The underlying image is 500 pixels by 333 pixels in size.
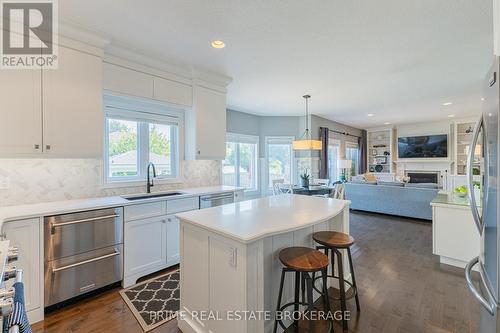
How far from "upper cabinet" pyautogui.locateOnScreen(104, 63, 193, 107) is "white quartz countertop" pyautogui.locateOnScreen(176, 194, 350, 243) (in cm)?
179

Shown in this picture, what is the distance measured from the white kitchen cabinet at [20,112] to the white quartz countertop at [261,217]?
1.57 m

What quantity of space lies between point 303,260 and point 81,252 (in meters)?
2.12

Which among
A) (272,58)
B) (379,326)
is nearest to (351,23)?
(272,58)

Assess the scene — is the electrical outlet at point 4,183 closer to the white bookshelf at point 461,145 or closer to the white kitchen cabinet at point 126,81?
the white kitchen cabinet at point 126,81

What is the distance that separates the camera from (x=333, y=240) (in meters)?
1.99

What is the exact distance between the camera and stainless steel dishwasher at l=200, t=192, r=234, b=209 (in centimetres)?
333

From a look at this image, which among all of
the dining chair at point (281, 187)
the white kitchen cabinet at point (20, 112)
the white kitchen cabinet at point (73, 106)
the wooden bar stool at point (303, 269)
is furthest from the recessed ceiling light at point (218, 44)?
the dining chair at point (281, 187)

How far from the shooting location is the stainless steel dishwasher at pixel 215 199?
333 centimetres

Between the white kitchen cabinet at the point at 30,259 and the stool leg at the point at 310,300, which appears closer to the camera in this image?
the stool leg at the point at 310,300

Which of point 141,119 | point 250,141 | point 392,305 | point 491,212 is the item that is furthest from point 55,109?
point 250,141

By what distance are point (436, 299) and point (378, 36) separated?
8.96ft

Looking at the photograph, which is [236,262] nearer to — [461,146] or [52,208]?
[52,208]

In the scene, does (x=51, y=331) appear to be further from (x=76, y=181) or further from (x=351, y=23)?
(x=351, y=23)

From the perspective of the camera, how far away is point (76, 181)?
2701mm
